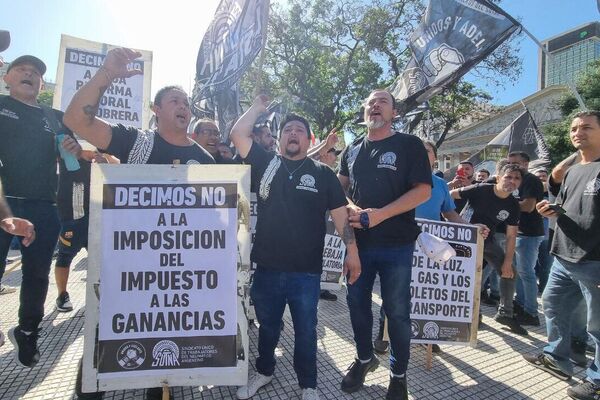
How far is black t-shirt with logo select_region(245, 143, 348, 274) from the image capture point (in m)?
2.58

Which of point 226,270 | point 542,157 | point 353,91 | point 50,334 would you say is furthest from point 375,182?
point 353,91

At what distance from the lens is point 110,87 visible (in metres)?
4.61

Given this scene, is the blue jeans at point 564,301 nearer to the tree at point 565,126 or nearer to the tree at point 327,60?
the tree at point 327,60

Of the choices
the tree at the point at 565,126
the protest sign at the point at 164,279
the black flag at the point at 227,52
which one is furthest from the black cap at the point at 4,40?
the tree at the point at 565,126

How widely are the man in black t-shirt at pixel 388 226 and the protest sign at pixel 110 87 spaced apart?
358 cm

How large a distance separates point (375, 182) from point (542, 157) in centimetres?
622

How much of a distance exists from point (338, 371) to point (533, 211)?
3404mm

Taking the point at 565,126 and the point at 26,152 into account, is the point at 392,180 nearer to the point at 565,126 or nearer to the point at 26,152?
the point at 26,152

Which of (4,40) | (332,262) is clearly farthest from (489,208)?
(4,40)

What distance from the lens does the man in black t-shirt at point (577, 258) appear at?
2.88m

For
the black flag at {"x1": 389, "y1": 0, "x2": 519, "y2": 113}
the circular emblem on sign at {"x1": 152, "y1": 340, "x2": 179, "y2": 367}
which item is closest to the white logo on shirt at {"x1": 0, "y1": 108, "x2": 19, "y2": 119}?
the circular emblem on sign at {"x1": 152, "y1": 340, "x2": 179, "y2": 367}

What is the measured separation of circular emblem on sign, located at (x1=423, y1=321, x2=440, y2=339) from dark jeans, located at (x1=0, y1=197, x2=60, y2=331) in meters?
3.27

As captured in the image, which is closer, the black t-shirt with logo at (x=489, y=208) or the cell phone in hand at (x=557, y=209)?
the cell phone in hand at (x=557, y=209)

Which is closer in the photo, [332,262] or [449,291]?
[449,291]
